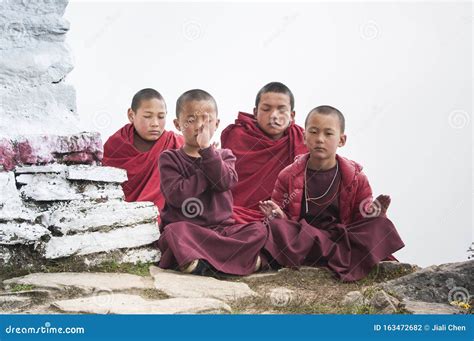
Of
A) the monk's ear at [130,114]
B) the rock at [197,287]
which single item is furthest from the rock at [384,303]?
the monk's ear at [130,114]

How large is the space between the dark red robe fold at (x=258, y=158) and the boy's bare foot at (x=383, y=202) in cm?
A: 126

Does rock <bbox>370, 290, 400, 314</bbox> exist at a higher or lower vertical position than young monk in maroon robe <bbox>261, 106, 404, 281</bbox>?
lower

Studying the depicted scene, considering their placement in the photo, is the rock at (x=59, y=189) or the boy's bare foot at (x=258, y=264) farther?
the boy's bare foot at (x=258, y=264)

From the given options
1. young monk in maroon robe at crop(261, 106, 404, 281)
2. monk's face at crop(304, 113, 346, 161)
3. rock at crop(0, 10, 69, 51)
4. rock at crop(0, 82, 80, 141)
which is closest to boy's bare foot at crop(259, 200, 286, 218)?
young monk in maroon robe at crop(261, 106, 404, 281)

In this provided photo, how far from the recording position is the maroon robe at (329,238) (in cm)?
659

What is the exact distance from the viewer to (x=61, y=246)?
6164mm

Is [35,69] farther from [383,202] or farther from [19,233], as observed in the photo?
[383,202]

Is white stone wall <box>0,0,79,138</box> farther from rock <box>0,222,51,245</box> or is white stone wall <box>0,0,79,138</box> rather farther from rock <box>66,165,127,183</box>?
rock <box>0,222,51,245</box>

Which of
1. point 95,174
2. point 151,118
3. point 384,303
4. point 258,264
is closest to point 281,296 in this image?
point 384,303

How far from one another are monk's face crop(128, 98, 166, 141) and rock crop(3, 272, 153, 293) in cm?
236

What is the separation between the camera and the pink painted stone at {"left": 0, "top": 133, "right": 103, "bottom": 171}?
6445 millimetres

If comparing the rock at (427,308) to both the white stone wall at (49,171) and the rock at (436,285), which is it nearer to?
the rock at (436,285)

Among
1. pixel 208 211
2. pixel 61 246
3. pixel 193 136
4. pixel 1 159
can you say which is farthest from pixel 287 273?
pixel 1 159

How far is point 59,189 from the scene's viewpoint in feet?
21.2
